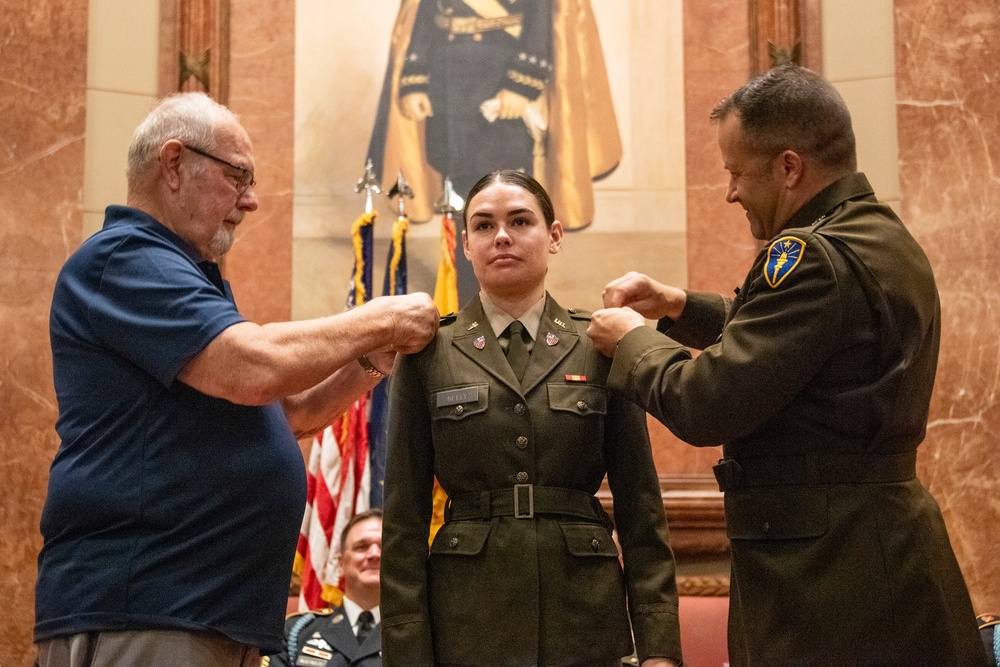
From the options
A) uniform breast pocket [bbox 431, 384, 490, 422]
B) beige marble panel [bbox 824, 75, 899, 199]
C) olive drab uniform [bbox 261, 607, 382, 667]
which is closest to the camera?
uniform breast pocket [bbox 431, 384, 490, 422]

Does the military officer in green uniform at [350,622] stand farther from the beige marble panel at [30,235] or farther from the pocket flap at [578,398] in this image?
the pocket flap at [578,398]

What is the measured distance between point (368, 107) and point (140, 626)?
3727mm

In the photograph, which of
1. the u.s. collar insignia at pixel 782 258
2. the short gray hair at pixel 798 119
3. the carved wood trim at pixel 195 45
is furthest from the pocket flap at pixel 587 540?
the carved wood trim at pixel 195 45

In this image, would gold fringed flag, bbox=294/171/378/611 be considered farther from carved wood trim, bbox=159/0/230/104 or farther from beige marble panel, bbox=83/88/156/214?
beige marble panel, bbox=83/88/156/214

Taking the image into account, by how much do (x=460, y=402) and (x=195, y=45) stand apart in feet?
11.4

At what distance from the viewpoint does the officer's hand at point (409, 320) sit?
2.50 metres

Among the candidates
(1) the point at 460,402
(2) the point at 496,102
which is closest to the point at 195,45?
(2) the point at 496,102

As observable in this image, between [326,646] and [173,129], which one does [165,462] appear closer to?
[173,129]

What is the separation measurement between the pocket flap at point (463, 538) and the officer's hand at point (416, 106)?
3.27 metres

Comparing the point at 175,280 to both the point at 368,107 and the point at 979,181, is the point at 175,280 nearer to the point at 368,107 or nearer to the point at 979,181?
the point at 368,107

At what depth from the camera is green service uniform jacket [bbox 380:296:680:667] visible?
2.36 meters

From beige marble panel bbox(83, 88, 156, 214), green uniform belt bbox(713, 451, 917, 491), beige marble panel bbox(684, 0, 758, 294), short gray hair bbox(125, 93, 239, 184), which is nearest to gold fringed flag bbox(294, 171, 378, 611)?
beige marble panel bbox(83, 88, 156, 214)

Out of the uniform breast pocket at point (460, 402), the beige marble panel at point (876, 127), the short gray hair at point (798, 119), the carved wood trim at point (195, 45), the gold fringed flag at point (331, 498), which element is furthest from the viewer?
the carved wood trim at point (195, 45)

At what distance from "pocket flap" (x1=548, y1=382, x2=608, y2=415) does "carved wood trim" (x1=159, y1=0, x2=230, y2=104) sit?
132 inches
